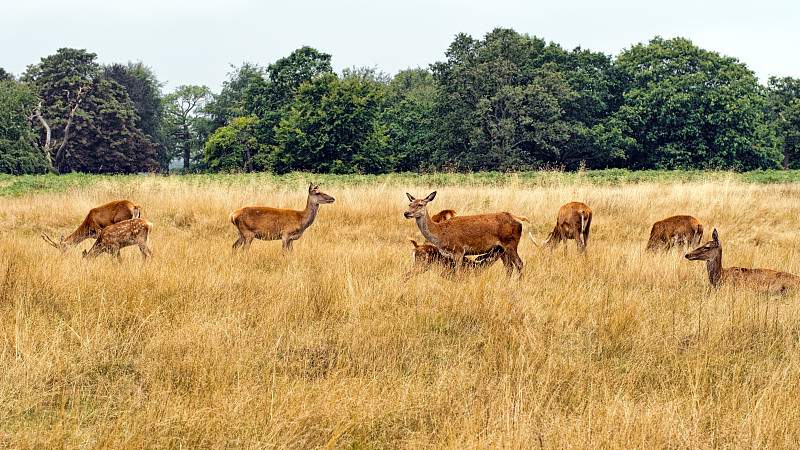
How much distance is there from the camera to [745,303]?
6.23 m

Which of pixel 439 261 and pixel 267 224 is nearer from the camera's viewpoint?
pixel 439 261

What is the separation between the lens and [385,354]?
495cm

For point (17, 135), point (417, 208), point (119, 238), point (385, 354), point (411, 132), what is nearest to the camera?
point (385, 354)

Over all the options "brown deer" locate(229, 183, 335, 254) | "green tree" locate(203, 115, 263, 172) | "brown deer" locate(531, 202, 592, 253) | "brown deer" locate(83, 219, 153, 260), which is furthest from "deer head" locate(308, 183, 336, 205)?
"green tree" locate(203, 115, 263, 172)

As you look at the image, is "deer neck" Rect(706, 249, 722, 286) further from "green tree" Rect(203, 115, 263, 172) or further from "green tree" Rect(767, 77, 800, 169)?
"green tree" Rect(767, 77, 800, 169)

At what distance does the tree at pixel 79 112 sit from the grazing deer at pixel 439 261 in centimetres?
4919

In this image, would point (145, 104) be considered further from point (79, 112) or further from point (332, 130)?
point (332, 130)

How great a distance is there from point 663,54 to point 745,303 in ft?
147

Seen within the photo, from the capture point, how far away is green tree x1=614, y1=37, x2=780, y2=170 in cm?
4369

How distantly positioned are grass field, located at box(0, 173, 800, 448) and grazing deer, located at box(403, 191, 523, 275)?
40 cm

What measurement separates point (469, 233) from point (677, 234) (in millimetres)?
3880

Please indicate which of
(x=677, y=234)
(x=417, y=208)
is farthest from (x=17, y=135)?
(x=677, y=234)

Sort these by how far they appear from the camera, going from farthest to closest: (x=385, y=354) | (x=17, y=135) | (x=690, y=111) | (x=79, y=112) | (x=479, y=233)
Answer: (x=79, y=112)
(x=690, y=111)
(x=17, y=135)
(x=479, y=233)
(x=385, y=354)

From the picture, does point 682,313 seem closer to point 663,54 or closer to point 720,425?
Result: point 720,425
